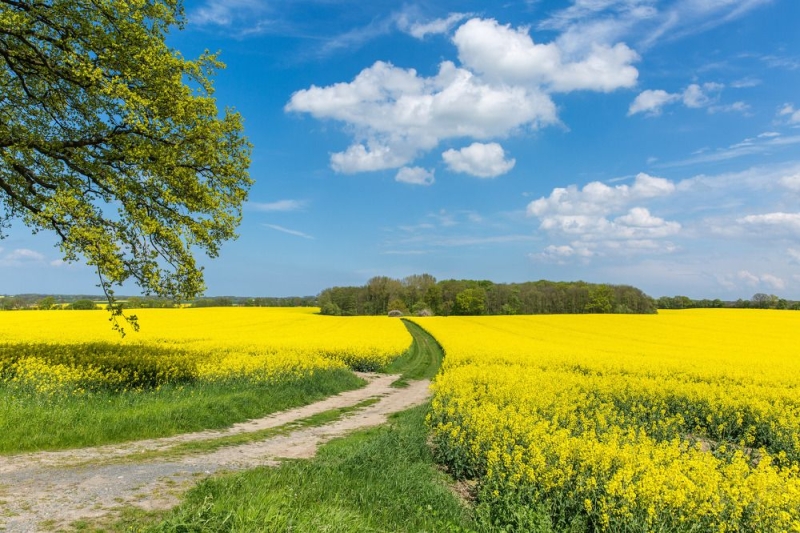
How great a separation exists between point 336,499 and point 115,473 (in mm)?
3891

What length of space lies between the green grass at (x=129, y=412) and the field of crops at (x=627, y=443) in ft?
18.3

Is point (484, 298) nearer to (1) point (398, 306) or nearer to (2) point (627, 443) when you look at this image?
(1) point (398, 306)

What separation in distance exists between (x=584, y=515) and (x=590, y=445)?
120cm

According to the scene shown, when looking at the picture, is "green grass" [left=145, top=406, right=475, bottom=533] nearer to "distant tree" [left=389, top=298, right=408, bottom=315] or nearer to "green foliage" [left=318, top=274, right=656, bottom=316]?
"green foliage" [left=318, top=274, right=656, bottom=316]

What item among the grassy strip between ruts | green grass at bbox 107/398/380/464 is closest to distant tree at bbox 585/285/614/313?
green grass at bbox 107/398/380/464

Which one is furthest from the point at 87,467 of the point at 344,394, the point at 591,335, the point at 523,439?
the point at 591,335

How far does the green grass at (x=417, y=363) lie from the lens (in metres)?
24.8

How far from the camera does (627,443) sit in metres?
7.84

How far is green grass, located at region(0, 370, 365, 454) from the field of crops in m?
5.58

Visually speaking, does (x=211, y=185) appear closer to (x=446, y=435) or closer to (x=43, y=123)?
(x=43, y=123)

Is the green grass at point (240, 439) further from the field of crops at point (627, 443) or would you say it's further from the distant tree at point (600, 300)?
the distant tree at point (600, 300)

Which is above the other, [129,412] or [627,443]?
[627,443]

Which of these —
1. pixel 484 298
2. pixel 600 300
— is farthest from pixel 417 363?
pixel 484 298

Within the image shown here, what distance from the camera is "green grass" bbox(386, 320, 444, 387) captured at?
24.8 m
